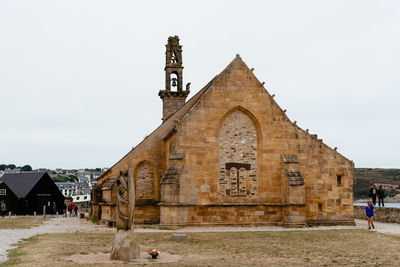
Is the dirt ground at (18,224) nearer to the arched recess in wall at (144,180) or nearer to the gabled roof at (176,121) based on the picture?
the gabled roof at (176,121)

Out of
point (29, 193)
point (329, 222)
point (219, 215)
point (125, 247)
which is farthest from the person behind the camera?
point (29, 193)

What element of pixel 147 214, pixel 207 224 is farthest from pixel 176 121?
pixel 207 224

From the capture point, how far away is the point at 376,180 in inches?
4124

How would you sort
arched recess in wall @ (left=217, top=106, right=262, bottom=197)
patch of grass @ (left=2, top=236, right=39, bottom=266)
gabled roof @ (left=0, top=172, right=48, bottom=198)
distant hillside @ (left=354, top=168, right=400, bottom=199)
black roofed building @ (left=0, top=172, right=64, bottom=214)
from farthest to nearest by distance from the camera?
distant hillside @ (left=354, top=168, right=400, bottom=199), gabled roof @ (left=0, top=172, right=48, bottom=198), black roofed building @ (left=0, top=172, right=64, bottom=214), arched recess in wall @ (left=217, top=106, right=262, bottom=197), patch of grass @ (left=2, top=236, right=39, bottom=266)

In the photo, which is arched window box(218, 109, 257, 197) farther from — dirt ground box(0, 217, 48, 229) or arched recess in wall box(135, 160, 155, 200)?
dirt ground box(0, 217, 48, 229)

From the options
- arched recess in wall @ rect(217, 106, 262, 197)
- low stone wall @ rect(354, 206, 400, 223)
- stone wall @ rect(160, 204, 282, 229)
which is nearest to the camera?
stone wall @ rect(160, 204, 282, 229)

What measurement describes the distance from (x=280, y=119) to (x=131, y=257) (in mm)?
14972

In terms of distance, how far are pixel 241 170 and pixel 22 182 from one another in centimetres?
3760

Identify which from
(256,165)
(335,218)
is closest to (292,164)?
(256,165)

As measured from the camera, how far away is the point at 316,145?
26016mm

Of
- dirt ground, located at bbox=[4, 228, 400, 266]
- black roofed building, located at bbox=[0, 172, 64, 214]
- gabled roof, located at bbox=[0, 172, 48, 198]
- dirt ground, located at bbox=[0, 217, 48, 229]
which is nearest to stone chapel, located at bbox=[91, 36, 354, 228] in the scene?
dirt ground, located at bbox=[4, 228, 400, 266]

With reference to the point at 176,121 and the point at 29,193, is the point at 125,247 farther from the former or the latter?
the point at 29,193

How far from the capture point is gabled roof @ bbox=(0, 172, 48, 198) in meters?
52.0

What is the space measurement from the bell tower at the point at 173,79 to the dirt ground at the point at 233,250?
2030 cm
